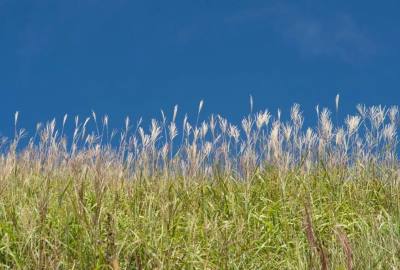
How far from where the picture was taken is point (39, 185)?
564cm

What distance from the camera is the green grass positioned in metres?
3.82

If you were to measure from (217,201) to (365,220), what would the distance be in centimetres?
124

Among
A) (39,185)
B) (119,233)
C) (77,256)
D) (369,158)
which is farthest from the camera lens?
(369,158)

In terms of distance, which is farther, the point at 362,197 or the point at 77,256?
the point at 362,197

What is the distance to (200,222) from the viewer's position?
4941 millimetres

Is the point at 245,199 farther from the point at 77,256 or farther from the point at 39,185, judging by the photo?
the point at 39,185

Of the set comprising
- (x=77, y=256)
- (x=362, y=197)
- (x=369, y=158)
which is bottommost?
(x=77, y=256)

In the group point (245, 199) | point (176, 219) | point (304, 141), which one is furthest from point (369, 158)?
point (176, 219)

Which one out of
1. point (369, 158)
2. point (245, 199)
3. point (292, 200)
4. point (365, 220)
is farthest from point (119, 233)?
point (369, 158)

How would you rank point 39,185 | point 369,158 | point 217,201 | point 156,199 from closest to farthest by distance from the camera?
point 156,199
point 217,201
point 39,185
point 369,158

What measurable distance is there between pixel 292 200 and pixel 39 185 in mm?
2328

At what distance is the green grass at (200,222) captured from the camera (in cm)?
382

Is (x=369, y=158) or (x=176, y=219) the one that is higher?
(x=369, y=158)

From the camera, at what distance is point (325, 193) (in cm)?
559
